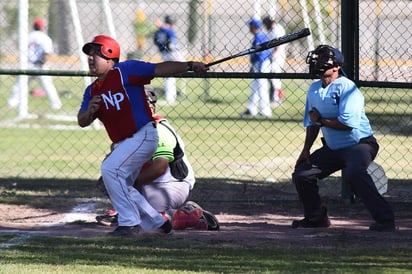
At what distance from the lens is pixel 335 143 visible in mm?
8938

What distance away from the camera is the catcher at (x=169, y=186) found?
8.93m

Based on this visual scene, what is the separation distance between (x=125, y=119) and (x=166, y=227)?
0.96 m

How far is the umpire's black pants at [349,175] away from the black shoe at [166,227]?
1.19m

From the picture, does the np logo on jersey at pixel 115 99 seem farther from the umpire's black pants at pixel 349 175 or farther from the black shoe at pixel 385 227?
the black shoe at pixel 385 227

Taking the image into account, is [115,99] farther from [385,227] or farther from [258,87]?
[258,87]

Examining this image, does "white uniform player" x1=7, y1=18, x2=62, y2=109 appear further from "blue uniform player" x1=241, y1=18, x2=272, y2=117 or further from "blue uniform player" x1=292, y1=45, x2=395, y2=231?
"blue uniform player" x1=292, y1=45, x2=395, y2=231

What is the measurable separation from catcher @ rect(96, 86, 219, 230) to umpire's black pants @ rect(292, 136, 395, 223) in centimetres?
84

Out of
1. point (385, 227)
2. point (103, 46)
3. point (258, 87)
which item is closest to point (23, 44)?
point (258, 87)

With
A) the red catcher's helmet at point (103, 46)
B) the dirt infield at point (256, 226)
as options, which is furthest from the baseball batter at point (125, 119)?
the dirt infield at point (256, 226)

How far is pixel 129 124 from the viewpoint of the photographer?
8430 millimetres

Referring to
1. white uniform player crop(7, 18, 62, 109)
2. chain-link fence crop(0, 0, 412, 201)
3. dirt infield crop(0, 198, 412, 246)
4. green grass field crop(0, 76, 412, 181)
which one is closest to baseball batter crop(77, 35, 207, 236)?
dirt infield crop(0, 198, 412, 246)

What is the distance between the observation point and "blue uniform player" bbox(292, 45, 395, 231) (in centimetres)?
867

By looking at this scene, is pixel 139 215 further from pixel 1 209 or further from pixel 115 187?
pixel 1 209

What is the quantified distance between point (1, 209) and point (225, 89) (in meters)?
14.0
